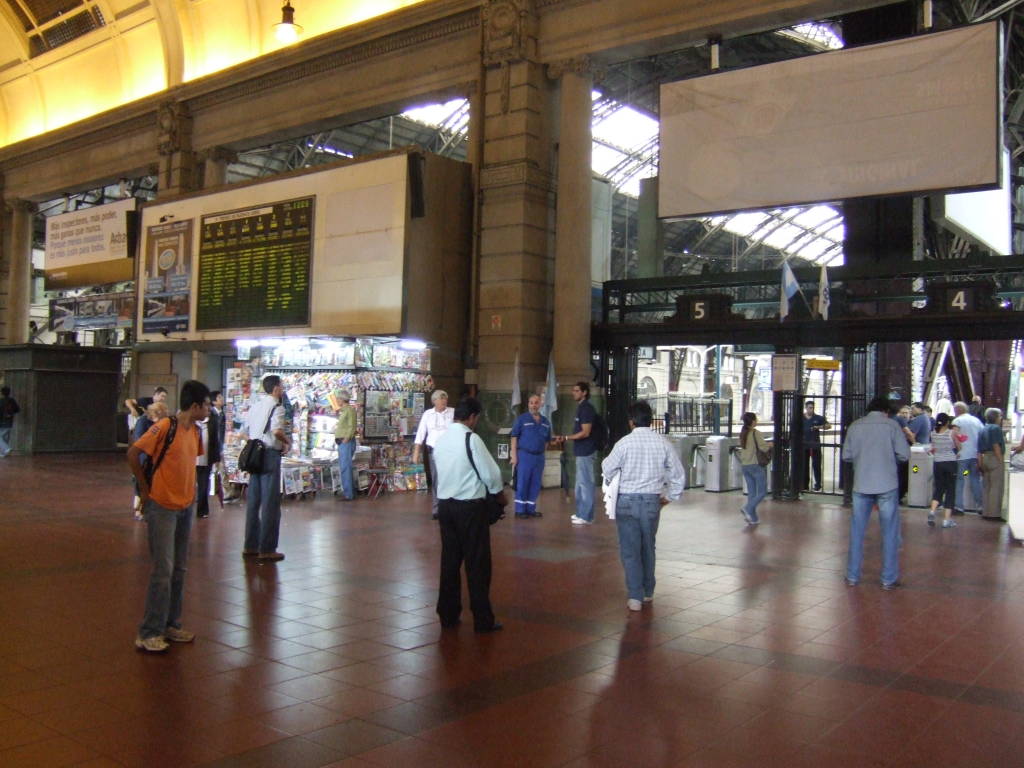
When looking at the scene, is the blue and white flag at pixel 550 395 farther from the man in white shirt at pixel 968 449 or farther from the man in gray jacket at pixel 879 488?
the man in gray jacket at pixel 879 488

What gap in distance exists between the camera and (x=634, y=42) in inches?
616

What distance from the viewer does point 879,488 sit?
8.38 m

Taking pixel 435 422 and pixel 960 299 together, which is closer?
pixel 435 422

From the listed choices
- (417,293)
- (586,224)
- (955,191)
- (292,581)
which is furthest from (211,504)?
(955,191)

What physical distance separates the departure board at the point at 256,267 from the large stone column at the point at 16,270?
1352cm

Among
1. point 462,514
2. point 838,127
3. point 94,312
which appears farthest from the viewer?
point 94,312

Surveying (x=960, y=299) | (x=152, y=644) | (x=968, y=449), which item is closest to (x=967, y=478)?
(x=968, y=449)

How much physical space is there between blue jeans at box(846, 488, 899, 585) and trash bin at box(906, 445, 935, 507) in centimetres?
717

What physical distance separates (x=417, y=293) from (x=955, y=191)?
890 cm

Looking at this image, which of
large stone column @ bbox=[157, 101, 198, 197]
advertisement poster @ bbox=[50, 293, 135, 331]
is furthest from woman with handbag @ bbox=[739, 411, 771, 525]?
large stone column @ bbox=[157, 101, 198, 197]

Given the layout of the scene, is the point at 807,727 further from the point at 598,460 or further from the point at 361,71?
the point at 361,71

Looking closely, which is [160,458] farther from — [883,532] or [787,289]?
[787,289]

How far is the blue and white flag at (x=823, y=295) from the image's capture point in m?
14.1

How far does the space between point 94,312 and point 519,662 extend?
70.4 ft
